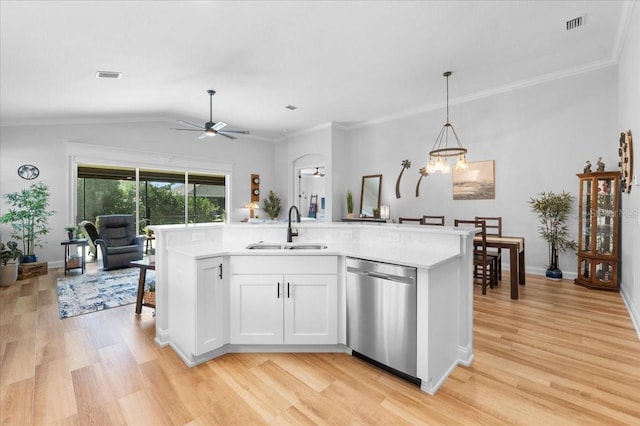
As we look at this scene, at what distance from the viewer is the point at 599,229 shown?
156 inches

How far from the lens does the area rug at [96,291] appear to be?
348cm

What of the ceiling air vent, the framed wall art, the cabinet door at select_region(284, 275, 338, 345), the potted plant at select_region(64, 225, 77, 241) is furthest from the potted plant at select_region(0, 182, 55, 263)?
the ceiling air vent

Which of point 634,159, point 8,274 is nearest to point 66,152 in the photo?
point 8,274

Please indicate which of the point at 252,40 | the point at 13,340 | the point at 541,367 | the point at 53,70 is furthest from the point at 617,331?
the point at 53,70

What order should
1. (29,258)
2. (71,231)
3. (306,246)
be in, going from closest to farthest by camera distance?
(306,246), (29,258), (71,231)

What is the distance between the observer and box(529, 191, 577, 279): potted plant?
4.42 meters

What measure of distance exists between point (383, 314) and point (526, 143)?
4362 mm

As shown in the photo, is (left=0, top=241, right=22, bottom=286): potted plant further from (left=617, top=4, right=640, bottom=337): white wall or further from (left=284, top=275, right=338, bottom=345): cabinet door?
(left=617, top=4, right=640, bottom=337): white wall

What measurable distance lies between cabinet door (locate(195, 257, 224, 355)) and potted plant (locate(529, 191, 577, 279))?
4735 mm

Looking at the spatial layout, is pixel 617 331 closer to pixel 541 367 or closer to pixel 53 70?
pixel 541 367

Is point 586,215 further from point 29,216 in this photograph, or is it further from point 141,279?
point 29,216

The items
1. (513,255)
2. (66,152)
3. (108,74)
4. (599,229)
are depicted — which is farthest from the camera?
(66,152)

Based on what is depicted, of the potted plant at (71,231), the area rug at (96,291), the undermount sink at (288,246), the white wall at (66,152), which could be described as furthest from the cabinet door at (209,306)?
the white wall at (66,152)

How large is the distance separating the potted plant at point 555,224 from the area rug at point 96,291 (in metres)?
5.85
